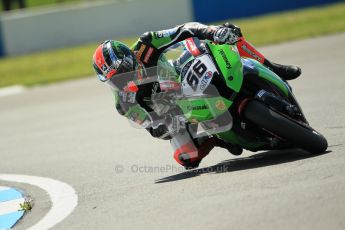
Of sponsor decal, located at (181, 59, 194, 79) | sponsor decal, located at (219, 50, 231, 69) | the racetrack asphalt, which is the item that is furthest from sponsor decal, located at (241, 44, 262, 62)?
the racetrack asphalt

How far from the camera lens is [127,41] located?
2227 centimetres

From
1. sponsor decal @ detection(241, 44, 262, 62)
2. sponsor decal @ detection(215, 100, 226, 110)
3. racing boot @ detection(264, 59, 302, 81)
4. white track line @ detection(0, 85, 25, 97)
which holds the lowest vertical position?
white track line @ detection(0, 85, 25, 97)

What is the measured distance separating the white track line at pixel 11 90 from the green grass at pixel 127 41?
0.33 m

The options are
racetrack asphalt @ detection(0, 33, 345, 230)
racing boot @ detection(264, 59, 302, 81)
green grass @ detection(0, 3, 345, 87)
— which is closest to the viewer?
racetrack asphalt @ detection(0, 33, 345, 230)

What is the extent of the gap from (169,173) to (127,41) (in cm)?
1566

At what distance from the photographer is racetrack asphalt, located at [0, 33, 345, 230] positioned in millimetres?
4688

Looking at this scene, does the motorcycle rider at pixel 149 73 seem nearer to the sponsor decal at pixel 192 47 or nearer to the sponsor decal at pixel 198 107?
the sponsor decal at pixel 192 47

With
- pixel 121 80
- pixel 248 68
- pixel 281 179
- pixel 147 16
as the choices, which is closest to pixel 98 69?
pixel 121 80

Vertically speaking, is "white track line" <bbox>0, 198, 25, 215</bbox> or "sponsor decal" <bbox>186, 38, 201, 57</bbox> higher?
"sponsor decal" <bbox>186, 38, 201, 57</bbox>

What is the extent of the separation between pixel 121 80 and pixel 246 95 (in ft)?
3.79

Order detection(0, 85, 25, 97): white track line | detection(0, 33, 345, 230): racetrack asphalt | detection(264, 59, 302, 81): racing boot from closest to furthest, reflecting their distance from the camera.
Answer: detection(0, 33, 345, 230): racetrack asphalt
detection(264, 59, 302, 81): racing boot
detection(0, 85, 25, 97): white track line

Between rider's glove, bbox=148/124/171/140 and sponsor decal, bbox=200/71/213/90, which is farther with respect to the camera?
rider's glove, bbox=148/124/171/140

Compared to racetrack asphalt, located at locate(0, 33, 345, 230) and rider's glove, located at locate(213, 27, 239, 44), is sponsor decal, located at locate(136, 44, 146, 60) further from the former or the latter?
racetrack asphalt, located at locate(0, 33, 345, 230)

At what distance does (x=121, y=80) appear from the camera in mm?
6355
